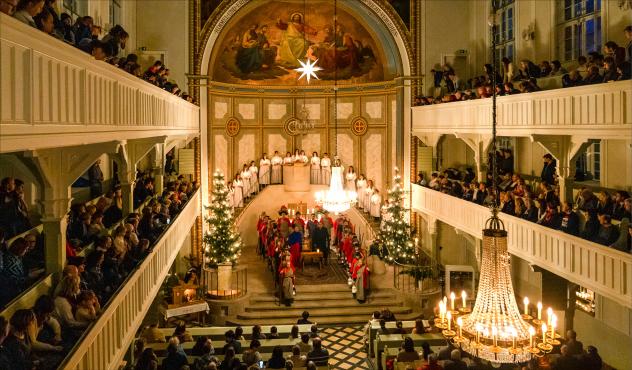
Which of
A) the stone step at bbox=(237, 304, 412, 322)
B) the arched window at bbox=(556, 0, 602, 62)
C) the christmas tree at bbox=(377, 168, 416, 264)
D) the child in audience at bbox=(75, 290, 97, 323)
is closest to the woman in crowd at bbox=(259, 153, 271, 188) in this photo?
the christmas tree at bbox=(377, 168, 416, 264)

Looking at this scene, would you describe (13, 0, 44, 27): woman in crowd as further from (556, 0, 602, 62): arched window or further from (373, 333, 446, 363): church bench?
(556, 0, 602, 62): arched window

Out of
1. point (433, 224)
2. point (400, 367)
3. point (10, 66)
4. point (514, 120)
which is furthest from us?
point (433, 224)

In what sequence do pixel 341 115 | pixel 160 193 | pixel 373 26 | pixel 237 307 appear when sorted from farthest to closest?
pixel 341 115 → pixel 373 26 → pixel 237 307 → pixel 160 193

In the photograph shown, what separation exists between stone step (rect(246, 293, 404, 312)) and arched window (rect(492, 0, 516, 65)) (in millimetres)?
9606

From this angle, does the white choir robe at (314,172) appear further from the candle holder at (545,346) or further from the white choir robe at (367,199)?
the candle holder at (545,346)

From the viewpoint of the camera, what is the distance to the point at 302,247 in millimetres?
23516

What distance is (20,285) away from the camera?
732 cm

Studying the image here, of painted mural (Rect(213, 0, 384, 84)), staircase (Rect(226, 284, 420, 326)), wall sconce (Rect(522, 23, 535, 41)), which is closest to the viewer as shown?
staircase (Rect(226, 284, 420, 326))

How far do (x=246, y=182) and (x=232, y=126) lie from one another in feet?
9.00

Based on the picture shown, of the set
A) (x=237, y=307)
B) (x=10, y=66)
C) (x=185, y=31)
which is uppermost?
(x=185, y=31)

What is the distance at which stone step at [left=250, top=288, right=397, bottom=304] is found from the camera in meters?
19.8

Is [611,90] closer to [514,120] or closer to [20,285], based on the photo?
[514,120]

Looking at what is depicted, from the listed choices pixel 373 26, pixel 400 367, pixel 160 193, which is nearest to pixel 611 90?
pixel 400 367

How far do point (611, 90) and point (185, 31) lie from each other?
17.1 m
